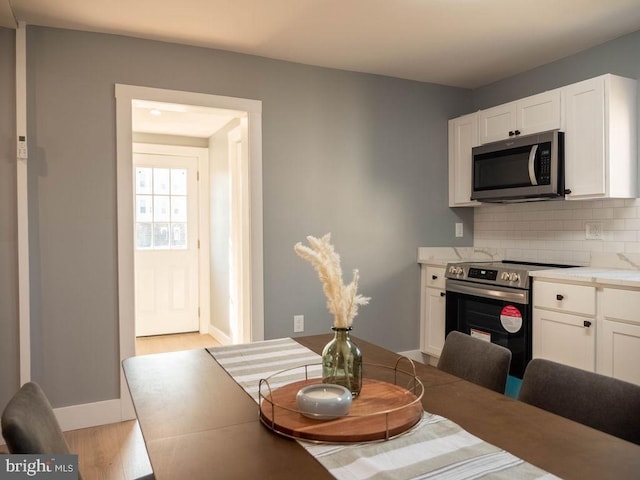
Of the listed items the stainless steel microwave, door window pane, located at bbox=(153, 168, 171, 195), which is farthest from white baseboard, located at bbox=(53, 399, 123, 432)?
the stainless steel microwave

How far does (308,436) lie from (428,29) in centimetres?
263

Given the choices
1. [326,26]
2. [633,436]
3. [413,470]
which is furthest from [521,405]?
[326,26]

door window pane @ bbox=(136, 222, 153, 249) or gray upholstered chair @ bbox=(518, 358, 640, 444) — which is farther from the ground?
door window pane @ bbox=(136, 222, 153, 249)

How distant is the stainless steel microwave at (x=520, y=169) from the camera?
10.2 feet

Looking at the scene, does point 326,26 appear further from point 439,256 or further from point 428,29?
point 439,256

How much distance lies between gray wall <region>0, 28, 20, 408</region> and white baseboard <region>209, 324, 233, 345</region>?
2.14 m

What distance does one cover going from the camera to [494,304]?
320 cm

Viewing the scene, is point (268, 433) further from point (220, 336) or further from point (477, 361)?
point (220, 336)

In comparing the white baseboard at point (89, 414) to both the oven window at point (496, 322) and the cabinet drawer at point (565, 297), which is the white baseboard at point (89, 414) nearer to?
the oven window at point (496, 322)

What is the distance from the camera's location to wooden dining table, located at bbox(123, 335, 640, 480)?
896mm

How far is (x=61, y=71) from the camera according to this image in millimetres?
2826

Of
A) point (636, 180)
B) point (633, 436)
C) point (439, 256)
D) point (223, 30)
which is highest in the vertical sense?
point (223, 30)

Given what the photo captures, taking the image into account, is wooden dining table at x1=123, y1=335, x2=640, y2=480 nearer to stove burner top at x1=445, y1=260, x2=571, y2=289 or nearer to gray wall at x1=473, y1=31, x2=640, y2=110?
stove burner top at x1=445, y1=260, x2=571, y2=289

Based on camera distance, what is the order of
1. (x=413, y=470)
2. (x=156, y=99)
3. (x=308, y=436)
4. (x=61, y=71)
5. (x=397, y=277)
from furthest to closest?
(x=397, y=277) < (x=156, y=99) < (x=61, y=71) < (x=308, y=436) < (x=413, y=470)
